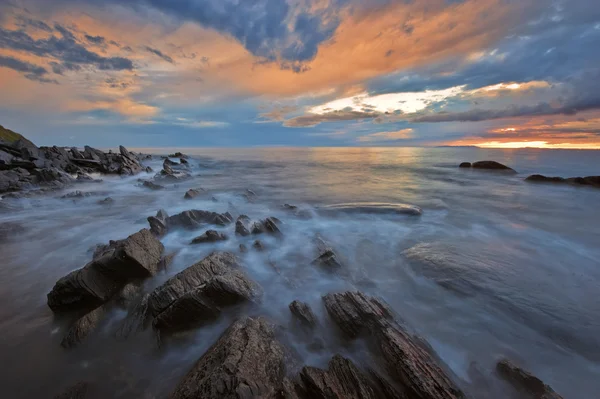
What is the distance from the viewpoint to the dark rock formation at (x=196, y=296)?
13.4 ft

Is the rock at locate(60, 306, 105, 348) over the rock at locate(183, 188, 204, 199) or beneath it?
over

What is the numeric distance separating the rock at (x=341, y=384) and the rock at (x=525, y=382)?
160 centimetres

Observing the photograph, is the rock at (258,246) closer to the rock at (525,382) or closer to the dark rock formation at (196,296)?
the dark rock formation at (196,296)

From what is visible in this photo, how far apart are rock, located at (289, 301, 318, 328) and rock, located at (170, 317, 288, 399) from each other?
81 centimetres

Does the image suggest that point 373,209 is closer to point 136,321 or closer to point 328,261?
point 328,261

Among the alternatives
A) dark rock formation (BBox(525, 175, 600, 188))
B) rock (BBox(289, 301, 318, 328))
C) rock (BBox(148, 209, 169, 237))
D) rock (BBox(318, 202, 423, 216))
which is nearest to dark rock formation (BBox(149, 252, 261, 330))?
rock (BBox(289, 301, 318, 328))

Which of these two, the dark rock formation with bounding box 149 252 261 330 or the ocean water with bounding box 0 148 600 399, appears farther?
the dark rock formation with bounding box 149 252 261 330

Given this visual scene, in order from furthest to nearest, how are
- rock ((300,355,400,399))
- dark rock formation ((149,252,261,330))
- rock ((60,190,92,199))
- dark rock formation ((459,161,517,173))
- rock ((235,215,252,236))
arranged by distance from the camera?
1. dark rock formation ((459,161,517,173))
2. rock ((60,190,92,199))
3. rock ((235,215,252,236))
4. dark rock formation ((149,252,261,330))
5. rock ((300,355,400,399))

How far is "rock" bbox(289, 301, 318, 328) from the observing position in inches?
170

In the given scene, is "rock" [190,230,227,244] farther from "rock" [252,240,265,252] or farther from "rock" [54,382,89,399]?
"rock" [54,382,89,399]

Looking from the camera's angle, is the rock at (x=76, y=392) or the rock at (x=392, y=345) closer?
the rock at (x=392, y=345)

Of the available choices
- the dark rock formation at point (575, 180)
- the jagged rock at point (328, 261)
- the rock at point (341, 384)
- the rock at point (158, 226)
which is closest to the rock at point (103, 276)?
the rock at point (158, 226)

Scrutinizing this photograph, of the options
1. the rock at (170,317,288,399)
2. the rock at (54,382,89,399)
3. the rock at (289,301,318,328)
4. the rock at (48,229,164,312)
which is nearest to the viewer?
the rock at (170,317,288,399)

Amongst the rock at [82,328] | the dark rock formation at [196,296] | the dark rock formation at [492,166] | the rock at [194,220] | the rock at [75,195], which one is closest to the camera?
the rock at [82,328]
